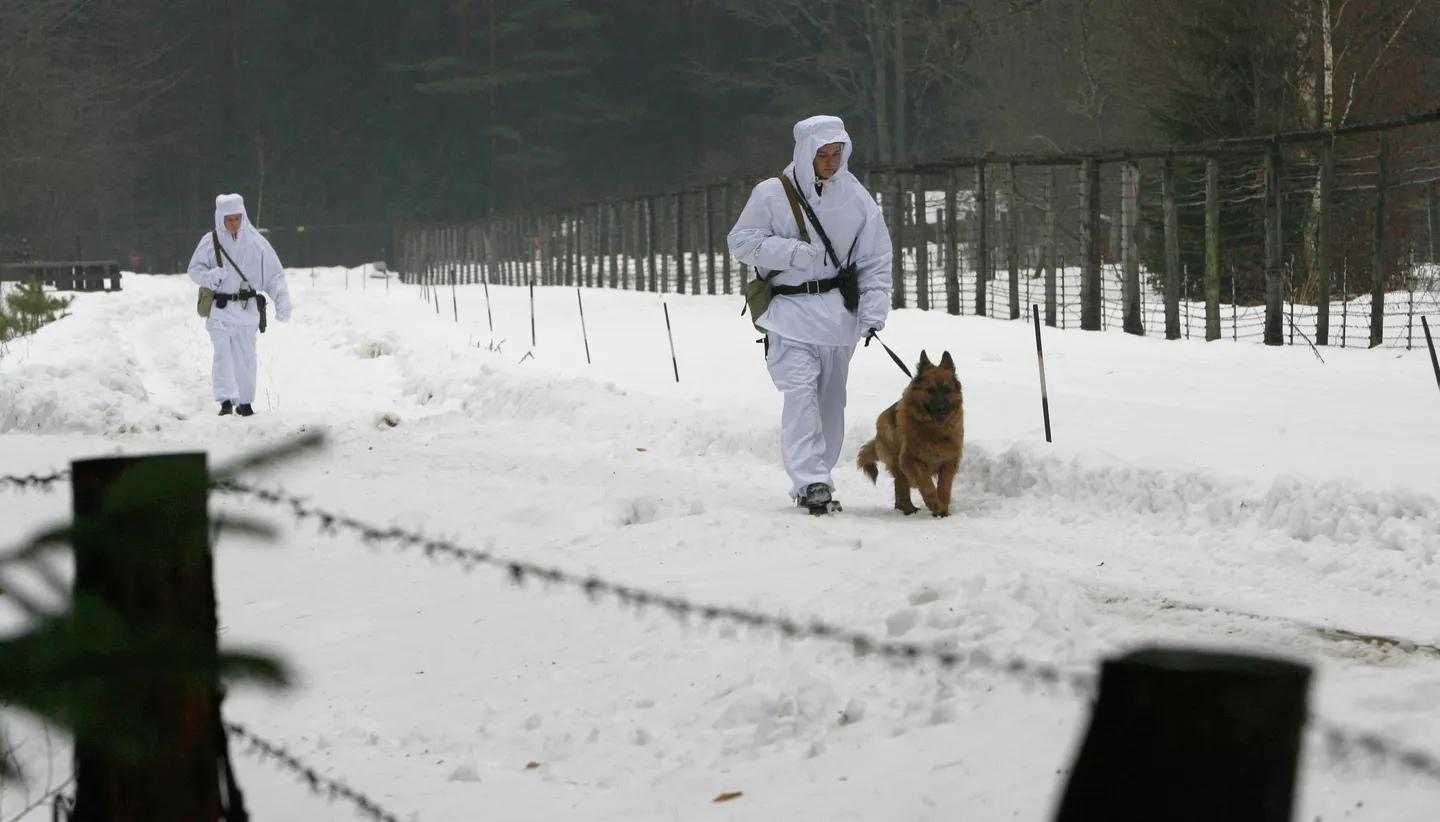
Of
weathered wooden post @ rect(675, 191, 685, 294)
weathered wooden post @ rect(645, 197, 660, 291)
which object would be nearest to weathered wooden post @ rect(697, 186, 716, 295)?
A: weathered wooden post @ rect(675, 191, 685, 294)

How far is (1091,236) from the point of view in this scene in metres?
21.4

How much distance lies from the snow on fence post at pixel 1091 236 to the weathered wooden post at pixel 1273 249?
117 inches

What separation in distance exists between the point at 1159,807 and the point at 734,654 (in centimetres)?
440

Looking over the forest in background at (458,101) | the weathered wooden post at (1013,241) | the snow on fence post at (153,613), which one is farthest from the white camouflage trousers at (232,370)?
the forest in background at (458,101)

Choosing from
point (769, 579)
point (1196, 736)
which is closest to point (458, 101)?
point (769, 579)

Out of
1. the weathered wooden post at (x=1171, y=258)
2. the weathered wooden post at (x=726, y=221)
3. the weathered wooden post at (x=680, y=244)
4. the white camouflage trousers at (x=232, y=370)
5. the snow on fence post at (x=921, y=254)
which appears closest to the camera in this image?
the white camouflage trousers at (x=232, y=370)

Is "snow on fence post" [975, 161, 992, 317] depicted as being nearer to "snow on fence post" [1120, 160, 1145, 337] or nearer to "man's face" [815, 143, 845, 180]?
"snow on fence post" [1120, 160, 1145, 337]

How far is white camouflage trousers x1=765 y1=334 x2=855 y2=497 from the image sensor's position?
31.0 ft

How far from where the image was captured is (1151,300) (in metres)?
27.2

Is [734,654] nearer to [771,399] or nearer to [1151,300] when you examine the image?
[771,399]

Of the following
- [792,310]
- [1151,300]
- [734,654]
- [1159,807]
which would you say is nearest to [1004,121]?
[1151,300]

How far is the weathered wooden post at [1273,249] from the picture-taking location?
1828 cm

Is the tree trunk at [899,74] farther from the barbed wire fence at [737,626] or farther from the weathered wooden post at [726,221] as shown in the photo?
the barbed wire fence at [737,626]

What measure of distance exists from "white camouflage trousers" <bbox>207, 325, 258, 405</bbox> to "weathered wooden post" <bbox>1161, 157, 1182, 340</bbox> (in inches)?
398
